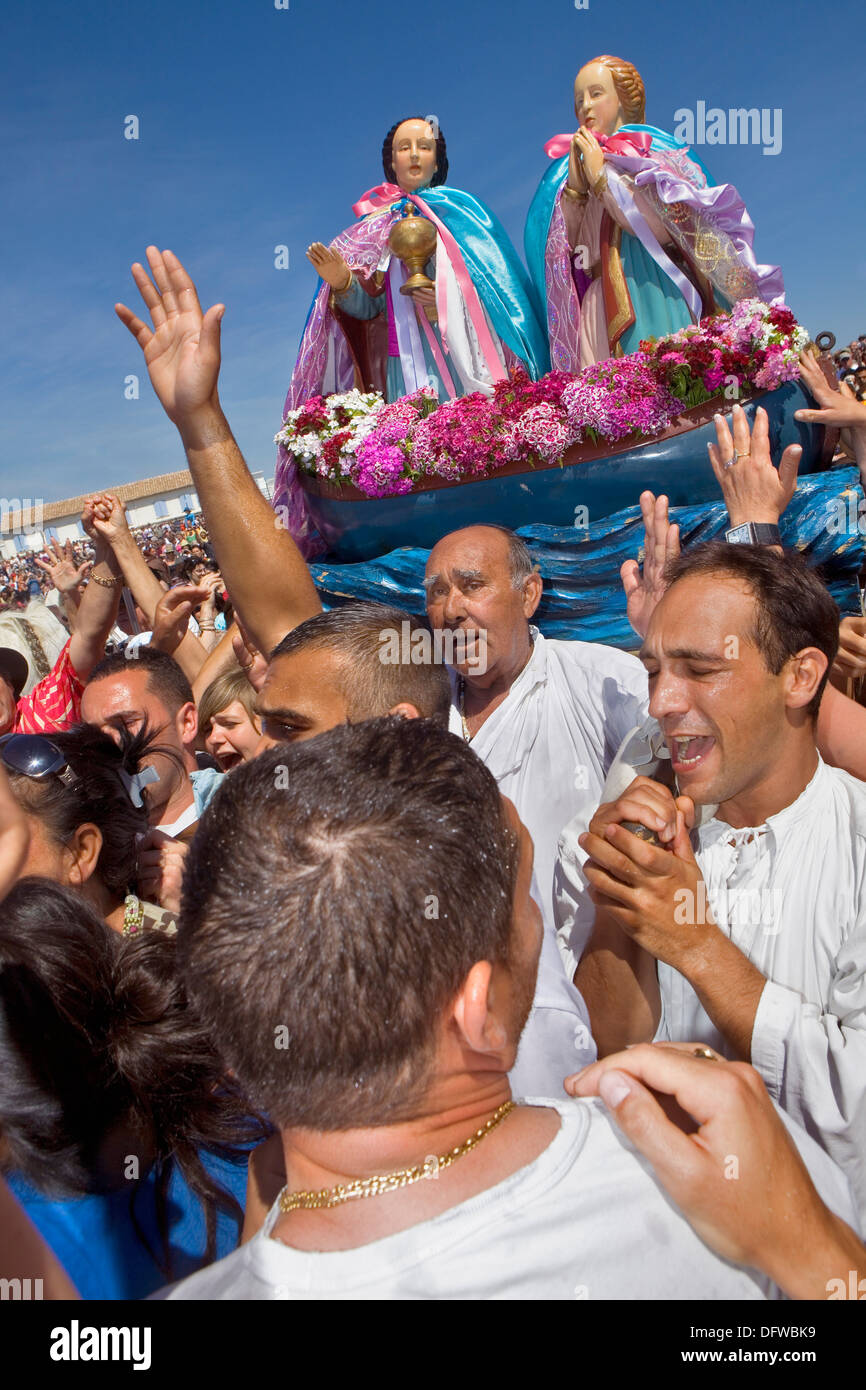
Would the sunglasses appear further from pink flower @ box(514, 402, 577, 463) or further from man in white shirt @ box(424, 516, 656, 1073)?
pink flower @ box(514, 402, 577, 463)

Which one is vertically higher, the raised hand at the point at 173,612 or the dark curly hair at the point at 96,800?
the raised hand at the point at 173,612

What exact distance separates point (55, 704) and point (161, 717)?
34.1 inches

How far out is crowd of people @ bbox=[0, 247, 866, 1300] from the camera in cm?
99

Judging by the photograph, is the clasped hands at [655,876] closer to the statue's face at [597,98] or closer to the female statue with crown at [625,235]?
the female statue with crown at [625,235]

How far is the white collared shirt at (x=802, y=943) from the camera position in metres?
1.57

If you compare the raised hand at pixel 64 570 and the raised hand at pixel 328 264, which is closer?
the raised hand at pixel 64 570

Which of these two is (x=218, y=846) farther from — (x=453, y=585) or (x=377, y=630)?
(x=453, y=585)

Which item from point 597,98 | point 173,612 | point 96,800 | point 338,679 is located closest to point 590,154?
point 597,98

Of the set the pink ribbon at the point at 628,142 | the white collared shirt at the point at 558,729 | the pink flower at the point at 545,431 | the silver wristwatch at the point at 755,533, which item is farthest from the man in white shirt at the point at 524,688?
the pink ribbon at the point at 628,142

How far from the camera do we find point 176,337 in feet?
8.49

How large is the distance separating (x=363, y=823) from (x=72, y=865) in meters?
1.37

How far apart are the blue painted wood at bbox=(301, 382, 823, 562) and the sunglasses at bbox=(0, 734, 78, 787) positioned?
578cm

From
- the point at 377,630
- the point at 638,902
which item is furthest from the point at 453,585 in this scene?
the point at 638,902

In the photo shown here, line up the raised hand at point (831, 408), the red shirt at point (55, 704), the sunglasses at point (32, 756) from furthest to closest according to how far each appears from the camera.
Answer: the red shirt at point (55, 704) < the raised hand at point (831, 408) < the sunglasses at point (32, 756)
